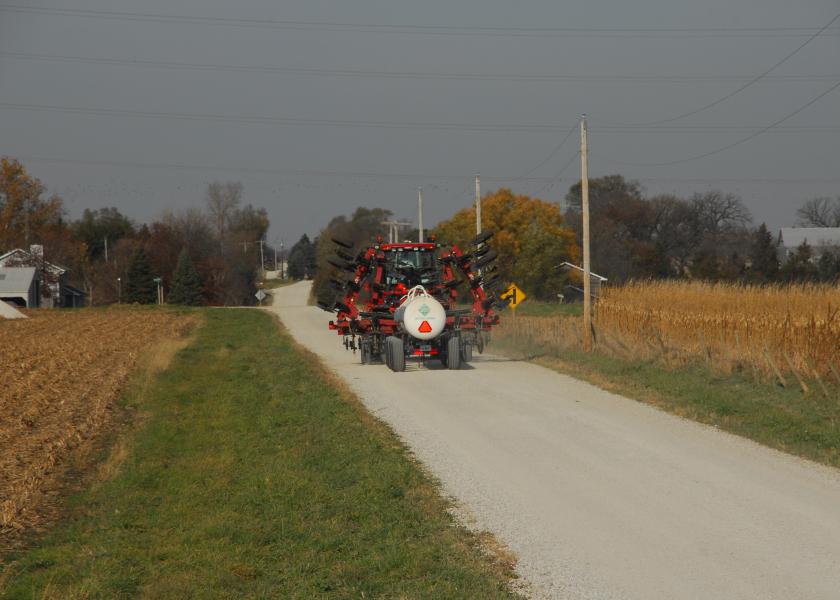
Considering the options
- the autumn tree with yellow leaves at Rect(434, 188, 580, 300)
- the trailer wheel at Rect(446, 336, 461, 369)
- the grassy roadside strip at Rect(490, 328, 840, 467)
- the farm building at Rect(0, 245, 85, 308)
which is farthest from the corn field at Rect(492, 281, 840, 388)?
the farm building at Rect(0, 245, 85, 308)

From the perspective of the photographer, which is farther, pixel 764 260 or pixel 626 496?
pixel 764 260

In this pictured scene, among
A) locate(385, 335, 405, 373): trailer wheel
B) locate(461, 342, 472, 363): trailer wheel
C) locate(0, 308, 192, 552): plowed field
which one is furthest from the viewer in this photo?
locate(461, 342, 472, 363): trailer wheel

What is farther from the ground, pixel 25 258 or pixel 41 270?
pixel 25 258

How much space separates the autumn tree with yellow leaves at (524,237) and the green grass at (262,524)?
52.5m

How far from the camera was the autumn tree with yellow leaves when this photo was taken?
69500mm

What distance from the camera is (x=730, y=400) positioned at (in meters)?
16.9

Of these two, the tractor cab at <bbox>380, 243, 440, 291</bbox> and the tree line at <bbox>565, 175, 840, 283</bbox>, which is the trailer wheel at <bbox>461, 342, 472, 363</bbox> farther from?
the tree line at <bbox>565, 175, 840, 283</bbox>

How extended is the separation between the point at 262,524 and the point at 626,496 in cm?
359

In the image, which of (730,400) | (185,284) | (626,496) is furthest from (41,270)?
(626,496)

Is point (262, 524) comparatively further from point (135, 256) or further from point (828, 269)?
point (135, 256)

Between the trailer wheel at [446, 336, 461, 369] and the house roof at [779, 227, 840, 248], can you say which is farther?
the house roof at [779, 227, 840, 248]

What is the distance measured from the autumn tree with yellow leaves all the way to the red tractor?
40.1m

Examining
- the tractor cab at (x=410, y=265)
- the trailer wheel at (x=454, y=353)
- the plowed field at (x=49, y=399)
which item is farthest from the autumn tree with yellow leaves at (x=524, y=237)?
the trailer wheel at (x=454, y=353)

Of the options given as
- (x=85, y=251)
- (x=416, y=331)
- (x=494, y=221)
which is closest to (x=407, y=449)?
(x=416, y=331)
